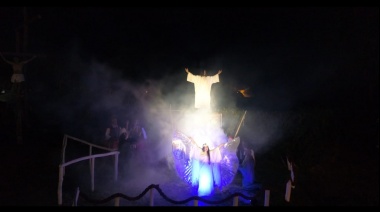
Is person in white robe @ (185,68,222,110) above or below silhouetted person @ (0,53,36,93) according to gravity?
below

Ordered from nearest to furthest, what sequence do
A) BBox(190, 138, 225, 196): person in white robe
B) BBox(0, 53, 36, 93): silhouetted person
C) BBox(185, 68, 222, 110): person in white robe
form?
1. BBox(190, 138, 225, 196): person in white robe
2. BBox(185, 68, 222, 110): person in white robe
3. BBox(0, 53, 36, 93): silhouetted person

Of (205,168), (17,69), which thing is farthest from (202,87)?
(17,69)

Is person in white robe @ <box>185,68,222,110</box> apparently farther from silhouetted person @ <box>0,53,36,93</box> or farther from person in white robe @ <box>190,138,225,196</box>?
silhouetted person @ <box>0,53,36,93</box>

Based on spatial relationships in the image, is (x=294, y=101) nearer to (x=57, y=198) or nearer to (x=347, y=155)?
(x=347, y=155)

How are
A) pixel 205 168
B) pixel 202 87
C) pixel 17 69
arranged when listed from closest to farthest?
1. pixel 205 168
2. pixel 202 87
3. pixel 17 69

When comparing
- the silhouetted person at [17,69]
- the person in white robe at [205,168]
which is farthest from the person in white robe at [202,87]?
the silhouetted person at [17,69]

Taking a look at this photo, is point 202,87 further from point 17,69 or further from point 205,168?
point 17,69

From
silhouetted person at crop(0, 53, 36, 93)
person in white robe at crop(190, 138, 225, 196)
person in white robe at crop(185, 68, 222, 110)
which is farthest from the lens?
silhouetted person at crop(0, 53, 36, 93)

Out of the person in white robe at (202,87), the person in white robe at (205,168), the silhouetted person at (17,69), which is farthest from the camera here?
the silhouetted person at (17,69)

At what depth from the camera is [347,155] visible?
1345cm

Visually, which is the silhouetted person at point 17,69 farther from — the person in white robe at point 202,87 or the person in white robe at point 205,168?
the person in white robe at point 205,168

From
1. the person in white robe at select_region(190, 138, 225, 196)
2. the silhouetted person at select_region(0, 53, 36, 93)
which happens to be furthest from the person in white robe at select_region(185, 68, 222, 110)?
the silhouetted person at select_region(0, 53, 36, 93)

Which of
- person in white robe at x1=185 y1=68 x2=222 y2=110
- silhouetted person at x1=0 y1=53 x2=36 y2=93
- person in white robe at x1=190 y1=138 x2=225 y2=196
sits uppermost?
silhouetted person at x1=0 y1=53 x2=36 y2=93

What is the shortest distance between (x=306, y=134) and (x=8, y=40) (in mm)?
12721
